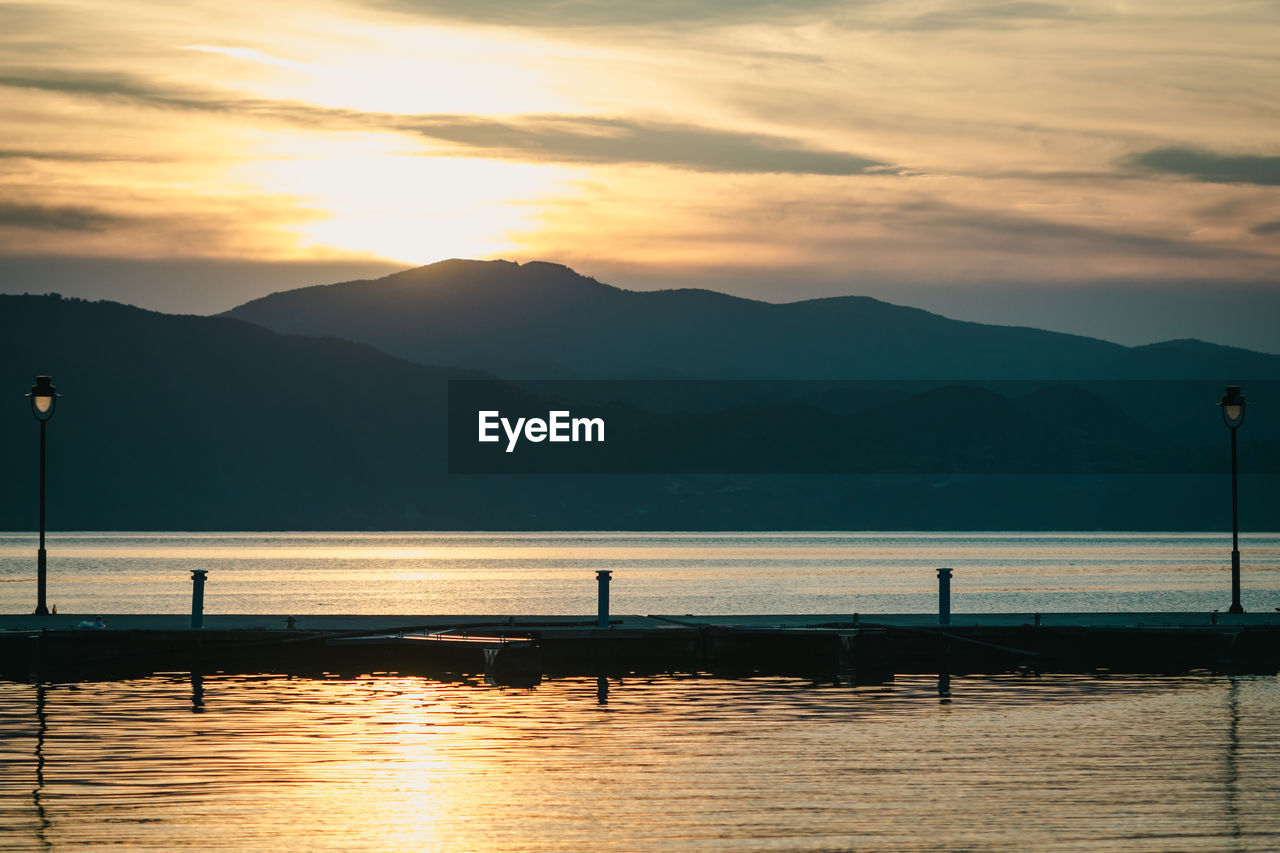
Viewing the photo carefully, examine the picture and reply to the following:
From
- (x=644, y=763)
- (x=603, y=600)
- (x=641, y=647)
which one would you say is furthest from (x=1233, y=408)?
(x=644, y=763)

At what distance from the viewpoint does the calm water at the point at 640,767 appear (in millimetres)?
18984

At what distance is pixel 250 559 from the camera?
614 feet

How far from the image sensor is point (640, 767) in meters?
24.1

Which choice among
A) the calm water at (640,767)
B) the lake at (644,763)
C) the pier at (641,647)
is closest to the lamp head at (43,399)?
the pier at (641,647)

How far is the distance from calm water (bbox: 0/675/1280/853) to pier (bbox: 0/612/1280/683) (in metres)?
2.03

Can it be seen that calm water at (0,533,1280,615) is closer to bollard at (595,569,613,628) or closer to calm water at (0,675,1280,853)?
bollard at (595,569,613,628)

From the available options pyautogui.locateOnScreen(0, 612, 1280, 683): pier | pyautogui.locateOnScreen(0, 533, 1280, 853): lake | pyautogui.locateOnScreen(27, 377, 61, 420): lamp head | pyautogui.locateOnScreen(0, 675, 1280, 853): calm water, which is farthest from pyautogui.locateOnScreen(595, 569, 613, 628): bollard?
pyautogui.locateOnScreen(27, 377, 61, 420): lamp head

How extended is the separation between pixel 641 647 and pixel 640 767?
13188mm

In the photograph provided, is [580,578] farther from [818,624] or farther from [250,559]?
[818,624]

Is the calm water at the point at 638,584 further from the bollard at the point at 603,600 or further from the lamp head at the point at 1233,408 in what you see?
the bollard at the point at 603,600

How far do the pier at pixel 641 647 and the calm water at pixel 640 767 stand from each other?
2.03m

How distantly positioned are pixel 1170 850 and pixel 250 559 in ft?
579

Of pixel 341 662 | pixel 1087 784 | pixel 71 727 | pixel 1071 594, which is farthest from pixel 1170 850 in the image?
pixel 1071 594

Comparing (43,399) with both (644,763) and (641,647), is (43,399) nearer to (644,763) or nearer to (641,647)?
(641,647)
